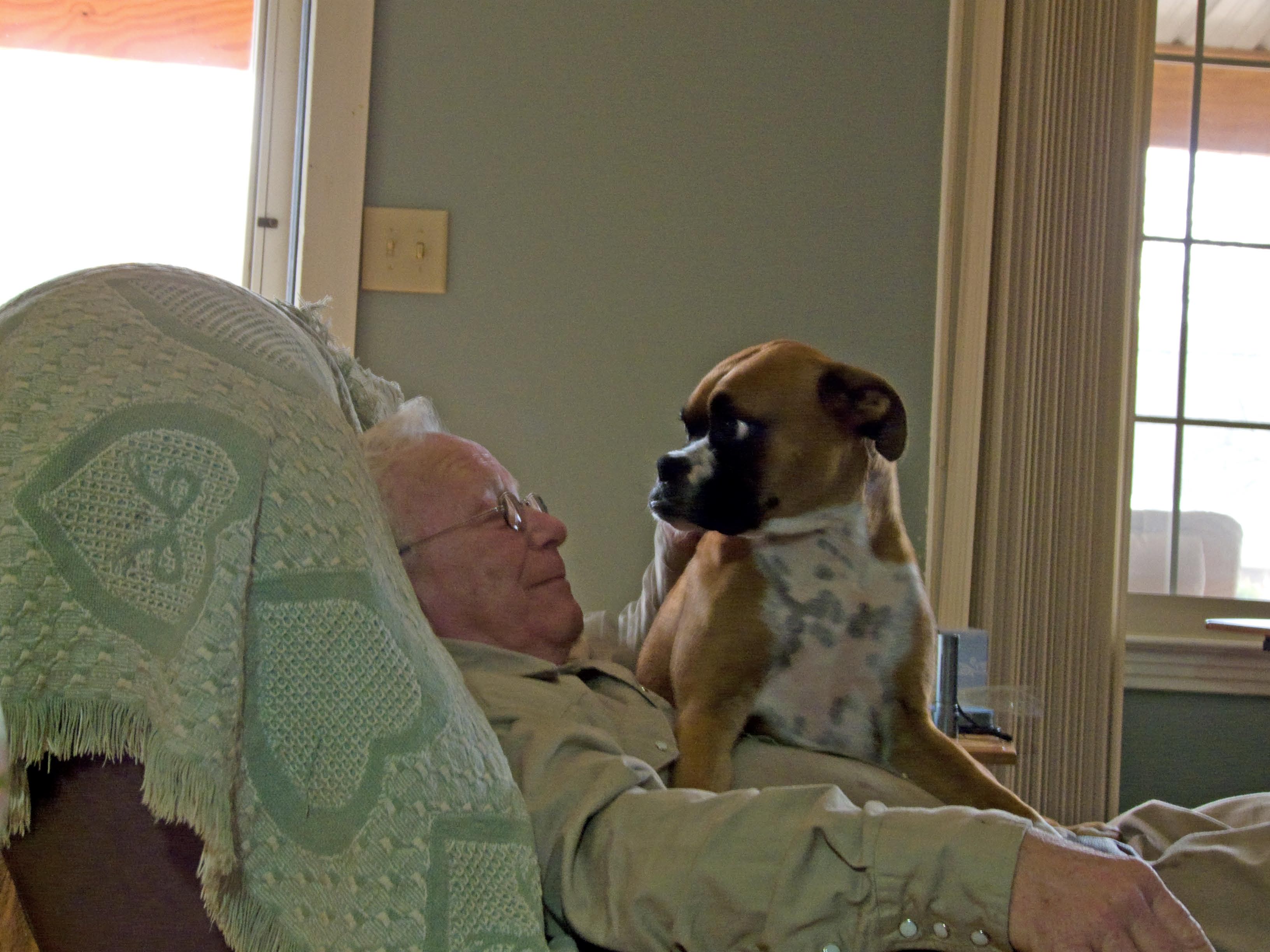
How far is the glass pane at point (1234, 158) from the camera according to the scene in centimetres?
275

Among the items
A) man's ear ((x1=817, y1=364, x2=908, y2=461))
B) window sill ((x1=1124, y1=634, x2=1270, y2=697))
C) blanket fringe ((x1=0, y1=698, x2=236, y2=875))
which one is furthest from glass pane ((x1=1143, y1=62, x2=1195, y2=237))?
blanket fringe ((x1=0, y1=698, x2=236, y2=875))

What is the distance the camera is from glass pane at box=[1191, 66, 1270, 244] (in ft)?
9.02

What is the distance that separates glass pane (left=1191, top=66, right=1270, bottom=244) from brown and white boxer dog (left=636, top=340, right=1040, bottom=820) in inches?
78.2

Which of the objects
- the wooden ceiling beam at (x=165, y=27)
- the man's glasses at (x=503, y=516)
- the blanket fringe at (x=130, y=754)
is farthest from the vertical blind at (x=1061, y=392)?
the blanket fringe at (x=130, y=754)

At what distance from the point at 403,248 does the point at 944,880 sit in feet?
5.79

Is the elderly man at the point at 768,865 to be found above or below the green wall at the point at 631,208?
below

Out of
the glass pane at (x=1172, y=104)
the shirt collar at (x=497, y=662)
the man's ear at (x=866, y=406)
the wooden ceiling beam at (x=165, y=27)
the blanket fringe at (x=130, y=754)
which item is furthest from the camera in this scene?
the glass pane at (x=1172, y=104)

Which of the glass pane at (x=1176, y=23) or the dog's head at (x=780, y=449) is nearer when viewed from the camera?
the dog's head at (x=780, y=449)

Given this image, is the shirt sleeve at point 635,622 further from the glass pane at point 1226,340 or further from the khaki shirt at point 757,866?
the glass pane at point 1226,340

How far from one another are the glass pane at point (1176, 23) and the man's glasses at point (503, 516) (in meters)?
2.34

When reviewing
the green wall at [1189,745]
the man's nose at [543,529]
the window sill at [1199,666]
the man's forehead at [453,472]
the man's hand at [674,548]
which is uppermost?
the man's forehead at [453,472]

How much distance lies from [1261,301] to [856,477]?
2.09 metres

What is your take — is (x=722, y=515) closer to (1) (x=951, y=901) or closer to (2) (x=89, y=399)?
(1) (x=951, y=901)

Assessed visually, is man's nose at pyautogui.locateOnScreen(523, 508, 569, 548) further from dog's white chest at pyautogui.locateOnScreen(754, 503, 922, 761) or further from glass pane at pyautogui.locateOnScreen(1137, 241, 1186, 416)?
glass pane at pyautogui.locateOnScreen(1137, 241, 1186, 416)
